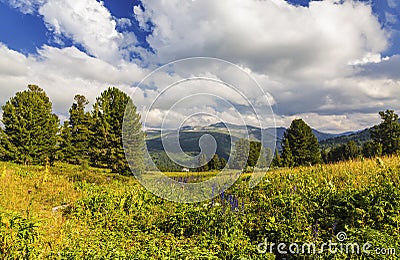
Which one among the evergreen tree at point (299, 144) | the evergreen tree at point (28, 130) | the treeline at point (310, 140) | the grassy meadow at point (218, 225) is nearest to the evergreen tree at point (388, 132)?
the treeline at point (310, 140)

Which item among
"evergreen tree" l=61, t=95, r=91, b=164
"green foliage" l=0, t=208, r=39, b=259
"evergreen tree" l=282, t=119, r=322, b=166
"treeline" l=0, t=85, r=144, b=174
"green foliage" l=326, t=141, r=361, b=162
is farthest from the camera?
"green foliage" l=326, t=141, r=361, b=162

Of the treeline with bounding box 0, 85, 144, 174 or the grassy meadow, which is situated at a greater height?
the treeline with bounding box 0, 85, 144, 174

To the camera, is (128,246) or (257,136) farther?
(257,136)

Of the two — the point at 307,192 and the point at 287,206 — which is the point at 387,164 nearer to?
the point at 307,192

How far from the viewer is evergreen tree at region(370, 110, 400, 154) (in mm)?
43344

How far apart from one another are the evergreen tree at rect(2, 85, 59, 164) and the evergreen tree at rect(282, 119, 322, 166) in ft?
112

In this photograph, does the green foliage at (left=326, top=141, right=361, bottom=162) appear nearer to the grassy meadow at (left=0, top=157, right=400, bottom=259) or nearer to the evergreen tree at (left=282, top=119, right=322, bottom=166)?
the evergreen tree at (left=282, top=119, right=322, bottom=166)

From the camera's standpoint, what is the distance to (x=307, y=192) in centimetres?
709

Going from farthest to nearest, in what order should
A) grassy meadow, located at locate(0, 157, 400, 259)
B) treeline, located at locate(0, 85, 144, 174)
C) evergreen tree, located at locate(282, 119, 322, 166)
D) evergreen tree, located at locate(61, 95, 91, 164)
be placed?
evergreen tree, located at locate(282, 119, 322, 166), evergreen tree, located at locate(61, 95, 91, 164), treeline, located at locate(0, 85, 144, 174), grassy meadow, located at locate(0, 157, 400, 259)

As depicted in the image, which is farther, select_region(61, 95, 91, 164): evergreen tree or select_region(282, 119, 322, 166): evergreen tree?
select_region(282, 119, 322, 166): evergreen tree

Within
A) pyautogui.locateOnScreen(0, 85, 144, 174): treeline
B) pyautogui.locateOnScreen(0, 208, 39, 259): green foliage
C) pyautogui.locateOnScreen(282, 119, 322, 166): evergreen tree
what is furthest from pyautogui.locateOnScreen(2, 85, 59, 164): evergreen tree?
pyautogui.locateOnScreen(282, 119, 322, 166): evergreen tree

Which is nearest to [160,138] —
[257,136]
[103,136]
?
[257,136]

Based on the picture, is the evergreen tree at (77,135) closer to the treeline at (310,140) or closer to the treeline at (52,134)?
the treeline at (52,134)

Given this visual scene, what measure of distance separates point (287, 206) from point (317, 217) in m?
0.63
